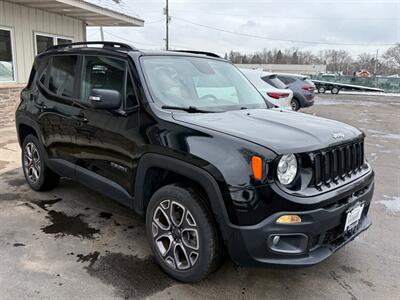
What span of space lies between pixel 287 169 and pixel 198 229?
0.77 metres

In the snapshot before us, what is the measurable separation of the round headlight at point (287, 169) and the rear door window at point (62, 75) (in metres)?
2.50

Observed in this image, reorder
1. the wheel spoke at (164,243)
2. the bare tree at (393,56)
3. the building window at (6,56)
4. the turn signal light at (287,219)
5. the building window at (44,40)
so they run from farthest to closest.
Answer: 1. the bare tree at (393,56)
2. the building window at (44,40)
3. the building window at (6,56)
4. the wheel spoke at (164,243)
5. the turn signal light at (287,219)

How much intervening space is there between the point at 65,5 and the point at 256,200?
29.9 feet

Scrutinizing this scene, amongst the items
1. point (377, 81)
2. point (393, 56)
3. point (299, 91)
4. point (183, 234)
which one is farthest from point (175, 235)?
point (393, 56)

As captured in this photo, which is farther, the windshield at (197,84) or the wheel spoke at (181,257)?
the windshield at (197,84)

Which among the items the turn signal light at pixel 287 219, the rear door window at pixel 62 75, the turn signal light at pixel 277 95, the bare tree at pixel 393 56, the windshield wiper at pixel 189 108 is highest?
the bare tree at pixel 393 56

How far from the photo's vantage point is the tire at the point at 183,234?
2674 mm

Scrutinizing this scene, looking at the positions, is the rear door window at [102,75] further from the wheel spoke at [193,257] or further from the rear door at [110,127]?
the wheel spoke at [193,257]

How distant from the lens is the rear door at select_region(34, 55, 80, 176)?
3.95 m

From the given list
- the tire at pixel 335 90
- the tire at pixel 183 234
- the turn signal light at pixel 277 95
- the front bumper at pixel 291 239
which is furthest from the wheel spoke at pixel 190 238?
the tire at pixel 335 90

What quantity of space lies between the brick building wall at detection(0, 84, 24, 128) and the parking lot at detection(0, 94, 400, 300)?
563 cm

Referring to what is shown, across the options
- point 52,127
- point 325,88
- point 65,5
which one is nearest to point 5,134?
point 65,5

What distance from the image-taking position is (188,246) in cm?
284

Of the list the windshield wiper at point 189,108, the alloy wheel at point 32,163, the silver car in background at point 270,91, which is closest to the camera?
the windshield wiper at point 189,108
